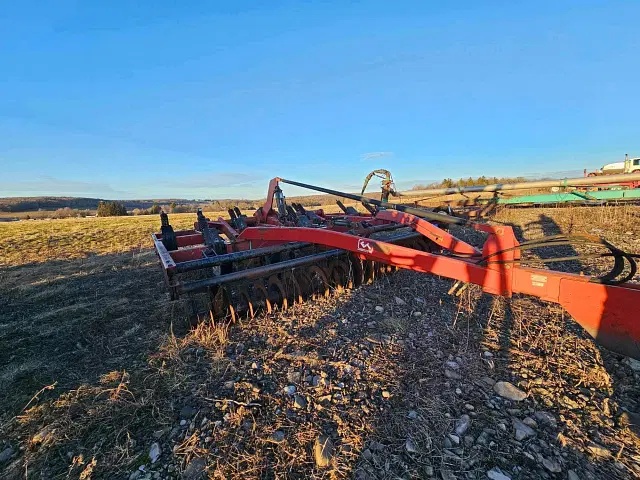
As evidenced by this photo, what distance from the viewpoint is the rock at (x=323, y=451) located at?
1.87 m

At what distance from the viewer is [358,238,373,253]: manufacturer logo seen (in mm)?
3356

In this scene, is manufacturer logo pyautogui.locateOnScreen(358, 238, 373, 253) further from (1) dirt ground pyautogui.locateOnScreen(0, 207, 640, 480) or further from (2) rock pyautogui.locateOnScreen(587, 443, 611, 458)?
(2) rock pyautogui.locateOnScreen(587, 443, 611, 458)

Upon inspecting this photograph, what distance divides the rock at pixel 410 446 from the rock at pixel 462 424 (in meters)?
0.35

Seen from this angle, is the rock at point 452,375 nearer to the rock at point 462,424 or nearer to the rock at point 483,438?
the rock at point 462,424

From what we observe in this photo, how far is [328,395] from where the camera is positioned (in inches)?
96.6

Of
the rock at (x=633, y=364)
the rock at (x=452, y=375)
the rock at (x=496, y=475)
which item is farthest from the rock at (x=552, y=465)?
the rock at (x=633, y=364)

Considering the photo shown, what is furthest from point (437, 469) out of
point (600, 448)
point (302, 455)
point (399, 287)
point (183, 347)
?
point (399, 287)

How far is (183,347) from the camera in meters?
3.29

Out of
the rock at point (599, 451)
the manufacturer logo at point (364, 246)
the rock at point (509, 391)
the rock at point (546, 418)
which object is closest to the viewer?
the rock at point (599, 451)

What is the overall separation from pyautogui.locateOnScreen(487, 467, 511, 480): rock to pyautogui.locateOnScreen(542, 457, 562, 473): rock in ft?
0.94

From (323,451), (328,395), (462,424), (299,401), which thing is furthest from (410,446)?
(299,401)

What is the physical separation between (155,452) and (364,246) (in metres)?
2.54

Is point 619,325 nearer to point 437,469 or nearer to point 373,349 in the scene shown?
point 437,469

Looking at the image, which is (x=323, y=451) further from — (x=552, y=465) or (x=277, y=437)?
(x=552, y=465)
